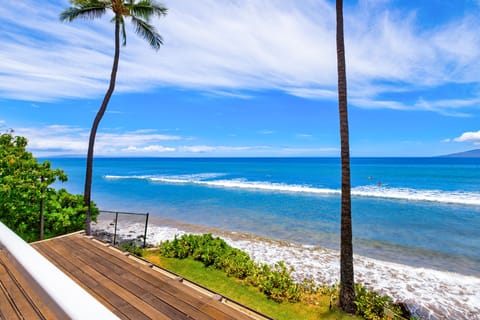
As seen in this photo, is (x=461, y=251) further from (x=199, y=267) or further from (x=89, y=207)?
(x=89, y=207)

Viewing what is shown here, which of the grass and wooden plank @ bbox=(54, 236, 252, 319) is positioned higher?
wooden plank @ bbox=(54, 236, 252, 319)

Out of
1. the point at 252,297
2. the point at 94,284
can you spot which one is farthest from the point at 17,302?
the point at 252,297

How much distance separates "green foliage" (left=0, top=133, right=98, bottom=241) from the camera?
7.85 meters

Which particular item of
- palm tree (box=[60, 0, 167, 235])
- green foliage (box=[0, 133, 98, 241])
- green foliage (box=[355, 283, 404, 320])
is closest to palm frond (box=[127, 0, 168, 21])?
palm tree (box=[60, 0, 167, 235])

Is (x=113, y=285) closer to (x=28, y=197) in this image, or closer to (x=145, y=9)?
(x=28, y=197)

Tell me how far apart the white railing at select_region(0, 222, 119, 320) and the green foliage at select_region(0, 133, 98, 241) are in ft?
27.7

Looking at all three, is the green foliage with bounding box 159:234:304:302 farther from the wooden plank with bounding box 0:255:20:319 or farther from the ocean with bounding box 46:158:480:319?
the wooden plank with bounding box 0:255:20:319

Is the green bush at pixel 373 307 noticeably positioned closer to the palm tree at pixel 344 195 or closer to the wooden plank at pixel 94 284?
the palm tree at pixel 344 195

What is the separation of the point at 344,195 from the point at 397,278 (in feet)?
17.9

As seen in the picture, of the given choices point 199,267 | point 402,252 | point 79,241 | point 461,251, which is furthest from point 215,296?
point 461,251

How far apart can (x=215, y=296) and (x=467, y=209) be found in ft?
88.5

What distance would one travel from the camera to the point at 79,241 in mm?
7230

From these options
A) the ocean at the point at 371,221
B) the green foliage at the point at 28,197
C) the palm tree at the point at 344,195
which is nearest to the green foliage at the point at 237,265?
the palm tree at the point at 344,195

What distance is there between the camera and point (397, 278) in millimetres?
9156
